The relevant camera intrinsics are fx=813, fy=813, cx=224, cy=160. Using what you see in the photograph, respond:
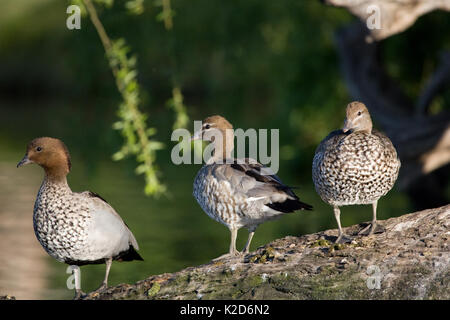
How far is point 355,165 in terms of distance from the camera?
676 cm

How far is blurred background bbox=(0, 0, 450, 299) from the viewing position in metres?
11.8

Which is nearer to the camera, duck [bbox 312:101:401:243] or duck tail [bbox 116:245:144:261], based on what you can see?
duck [bbox 312:101:401:243]

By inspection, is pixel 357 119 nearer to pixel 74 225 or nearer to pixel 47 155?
pixel 74 225

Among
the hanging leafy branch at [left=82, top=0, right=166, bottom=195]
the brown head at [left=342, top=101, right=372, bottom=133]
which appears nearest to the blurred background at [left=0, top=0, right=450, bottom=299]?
the hanging leafy branch at [left=82, top=0, right=166, bottom=195]

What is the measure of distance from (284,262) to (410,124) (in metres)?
7.49

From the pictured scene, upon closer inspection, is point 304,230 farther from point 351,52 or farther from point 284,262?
point 284,262

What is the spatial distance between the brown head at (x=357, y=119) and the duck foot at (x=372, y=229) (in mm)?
854

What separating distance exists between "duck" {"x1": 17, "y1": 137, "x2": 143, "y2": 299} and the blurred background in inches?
82.8

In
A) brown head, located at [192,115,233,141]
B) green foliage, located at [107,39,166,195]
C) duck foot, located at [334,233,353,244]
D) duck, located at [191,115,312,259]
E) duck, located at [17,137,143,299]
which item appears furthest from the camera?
brown head, located at [192,115,233,141]

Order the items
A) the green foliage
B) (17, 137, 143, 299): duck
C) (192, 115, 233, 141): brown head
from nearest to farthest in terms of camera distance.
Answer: (17, 137, 143, 299): duck, the green foliage, (192, 115, 233, 141): brown head

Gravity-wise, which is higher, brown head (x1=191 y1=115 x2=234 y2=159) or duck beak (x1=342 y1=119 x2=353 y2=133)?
brown head (x1=191 y1=115 x2=234 y2=159)

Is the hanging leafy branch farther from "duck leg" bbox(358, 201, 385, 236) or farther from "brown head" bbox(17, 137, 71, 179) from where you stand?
"duck leg" bbox(358, 201, 385, 236)

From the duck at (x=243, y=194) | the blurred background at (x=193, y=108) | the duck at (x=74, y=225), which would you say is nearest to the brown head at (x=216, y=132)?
the duck at (x=243, y=194)

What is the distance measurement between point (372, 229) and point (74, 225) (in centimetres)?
258
